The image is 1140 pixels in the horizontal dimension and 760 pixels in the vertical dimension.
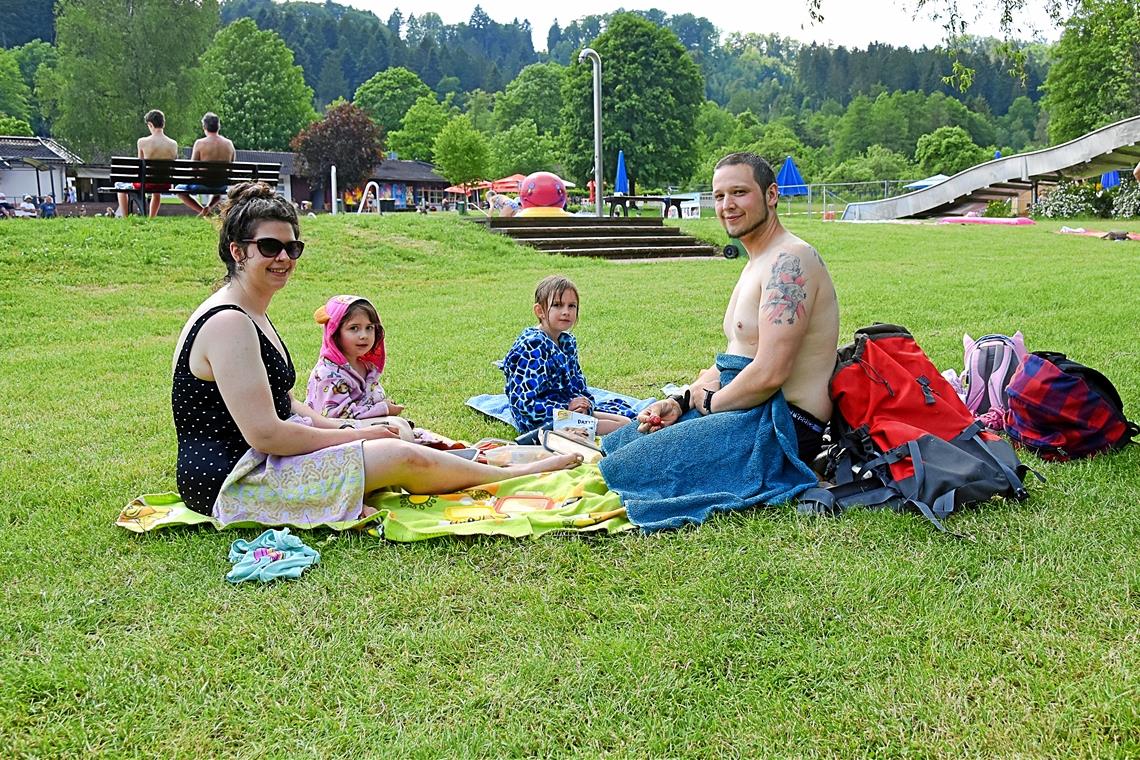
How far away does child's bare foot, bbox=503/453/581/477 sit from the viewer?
4.69 m

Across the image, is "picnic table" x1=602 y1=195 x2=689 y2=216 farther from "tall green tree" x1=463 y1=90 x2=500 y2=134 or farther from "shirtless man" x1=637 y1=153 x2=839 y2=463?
"tall green tree" x1=463 y1=90 x2=500 y2=134

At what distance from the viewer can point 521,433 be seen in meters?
5.86

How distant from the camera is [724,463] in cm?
426

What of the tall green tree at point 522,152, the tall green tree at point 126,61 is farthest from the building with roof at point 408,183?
the tall green tree at point 126,61

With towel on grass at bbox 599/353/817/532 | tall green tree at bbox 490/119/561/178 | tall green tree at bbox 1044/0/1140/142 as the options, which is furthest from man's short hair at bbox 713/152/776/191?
tall green tree at bbox 490/119/561/178

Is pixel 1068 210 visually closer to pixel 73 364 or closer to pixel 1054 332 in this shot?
pixel 1054 332

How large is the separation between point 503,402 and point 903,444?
3.22 m

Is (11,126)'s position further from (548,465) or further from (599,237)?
(548,465)

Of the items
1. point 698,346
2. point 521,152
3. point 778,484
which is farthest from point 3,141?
point 778,484

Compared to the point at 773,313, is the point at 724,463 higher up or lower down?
lower down

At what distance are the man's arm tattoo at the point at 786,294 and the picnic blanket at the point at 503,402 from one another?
7.72ft

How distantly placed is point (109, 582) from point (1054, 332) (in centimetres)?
830

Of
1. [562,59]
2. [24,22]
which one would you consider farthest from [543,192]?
[562,59]

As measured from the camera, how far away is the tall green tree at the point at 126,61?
44.2 meters
